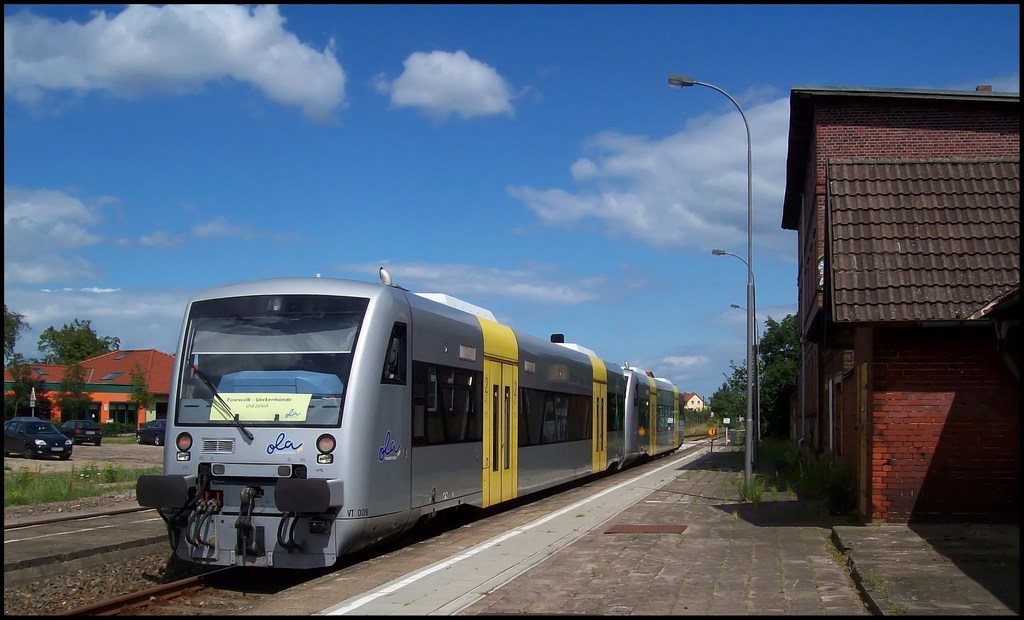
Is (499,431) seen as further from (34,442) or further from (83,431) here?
(83,431)

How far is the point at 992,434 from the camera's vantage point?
12.0 m

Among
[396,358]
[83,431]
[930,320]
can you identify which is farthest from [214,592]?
Result: [83,431]

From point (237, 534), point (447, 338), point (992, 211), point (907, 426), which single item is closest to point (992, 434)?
point (907, 426)

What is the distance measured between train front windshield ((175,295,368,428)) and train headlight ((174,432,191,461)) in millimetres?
155

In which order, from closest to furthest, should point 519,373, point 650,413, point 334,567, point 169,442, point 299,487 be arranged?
point 299,487 → point 169,442 → point 334,567 → point 519,373 → point 650,413

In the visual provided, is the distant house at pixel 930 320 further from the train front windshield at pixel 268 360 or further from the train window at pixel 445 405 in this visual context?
the train front windshield at pixel 268 360

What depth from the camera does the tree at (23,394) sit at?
199 ft

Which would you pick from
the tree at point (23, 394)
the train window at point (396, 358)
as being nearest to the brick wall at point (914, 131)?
the train window at point (396, 358)

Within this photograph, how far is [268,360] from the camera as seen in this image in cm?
1052

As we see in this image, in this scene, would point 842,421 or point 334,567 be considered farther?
point 842,421

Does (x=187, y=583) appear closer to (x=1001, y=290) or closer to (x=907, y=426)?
(x=907, y=426)

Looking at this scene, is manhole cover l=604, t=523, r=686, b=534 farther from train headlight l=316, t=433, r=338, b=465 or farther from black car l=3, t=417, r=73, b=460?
black car l=3, t=417, r=73, b=460

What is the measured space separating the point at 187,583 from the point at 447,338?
4517mm

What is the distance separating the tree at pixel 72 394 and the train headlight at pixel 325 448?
57258mm
